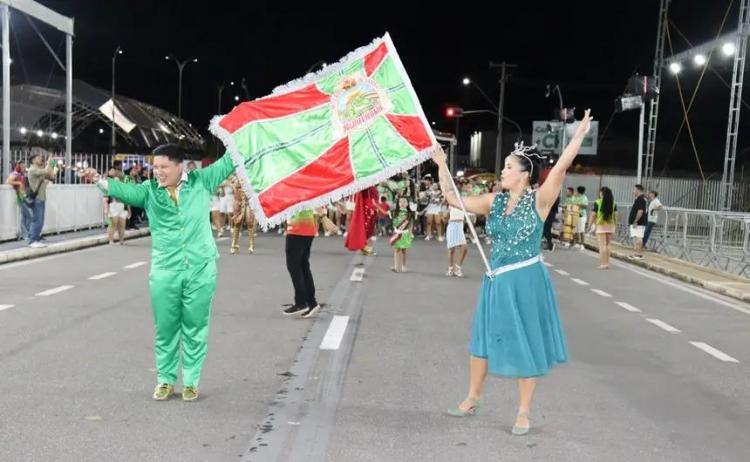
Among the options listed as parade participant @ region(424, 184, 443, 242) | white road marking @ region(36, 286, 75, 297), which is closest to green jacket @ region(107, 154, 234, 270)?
white road marking @ region(36, 286, 75, 297)

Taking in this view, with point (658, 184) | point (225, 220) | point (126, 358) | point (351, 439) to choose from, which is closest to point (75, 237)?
point (225, 220)

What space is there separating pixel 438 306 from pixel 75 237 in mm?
11941

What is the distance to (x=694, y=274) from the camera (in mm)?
15984

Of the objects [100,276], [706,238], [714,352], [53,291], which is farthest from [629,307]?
[706,238]

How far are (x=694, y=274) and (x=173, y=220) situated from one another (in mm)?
12934

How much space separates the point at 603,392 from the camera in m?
6.35

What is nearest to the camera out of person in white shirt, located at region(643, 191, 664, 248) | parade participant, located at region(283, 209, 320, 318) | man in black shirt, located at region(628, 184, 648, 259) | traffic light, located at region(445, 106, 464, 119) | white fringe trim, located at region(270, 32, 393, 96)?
white fringe trim, located at region(270, 32, 393, 96)

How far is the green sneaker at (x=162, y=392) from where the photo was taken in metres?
5.66

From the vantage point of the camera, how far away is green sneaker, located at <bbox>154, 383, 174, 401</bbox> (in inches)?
223

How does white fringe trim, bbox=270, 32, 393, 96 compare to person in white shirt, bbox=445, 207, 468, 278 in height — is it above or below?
above

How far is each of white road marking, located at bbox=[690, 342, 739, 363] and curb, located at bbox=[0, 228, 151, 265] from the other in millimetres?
11693

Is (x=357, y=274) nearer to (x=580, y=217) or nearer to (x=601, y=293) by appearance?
(x=601, y=293)

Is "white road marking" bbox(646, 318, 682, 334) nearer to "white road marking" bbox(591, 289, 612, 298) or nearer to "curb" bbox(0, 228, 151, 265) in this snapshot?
"white road marking" bbox(591, 289, 612, 298)

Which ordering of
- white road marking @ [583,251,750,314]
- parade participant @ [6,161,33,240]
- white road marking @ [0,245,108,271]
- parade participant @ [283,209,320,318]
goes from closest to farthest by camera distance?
parade participant @ [283,209,320,318] → white road marking @ [583,251,750,314] → white road marking @ [0,245,108,271] → parade participant @ [6,161,33,240]
